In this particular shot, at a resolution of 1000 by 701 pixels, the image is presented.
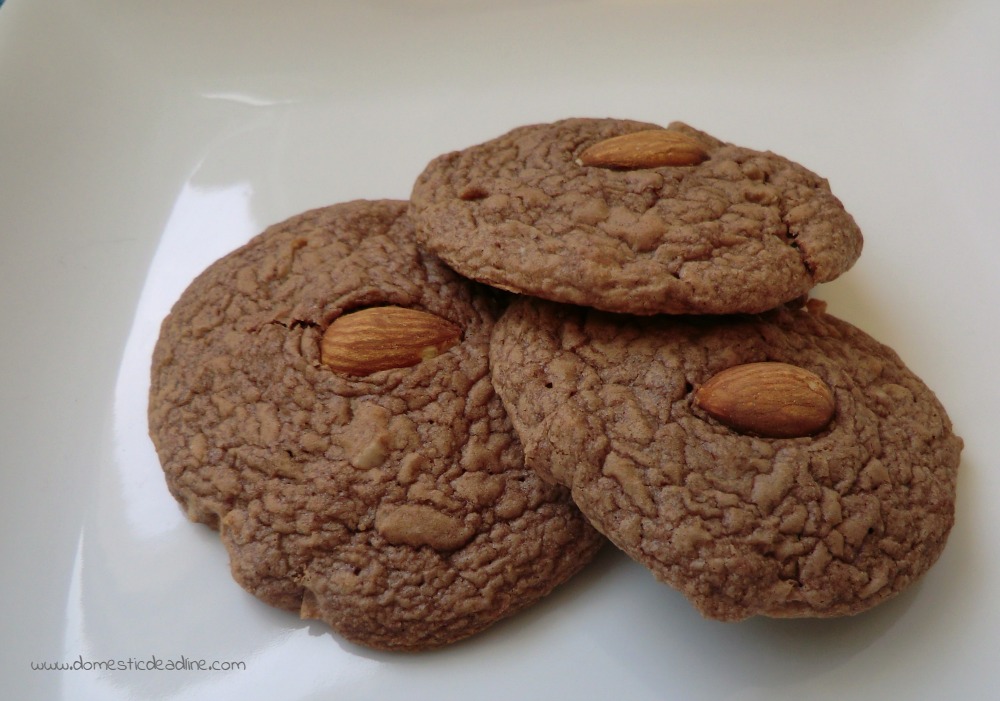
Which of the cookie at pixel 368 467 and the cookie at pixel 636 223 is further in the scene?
the cookie at pixel 368 467

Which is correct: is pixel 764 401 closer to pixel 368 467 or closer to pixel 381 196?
pixel 368 467

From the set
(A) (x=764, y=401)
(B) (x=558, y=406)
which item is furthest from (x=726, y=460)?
(B) (x=558, y=406)

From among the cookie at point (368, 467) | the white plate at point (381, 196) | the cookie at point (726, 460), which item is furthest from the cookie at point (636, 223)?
the white plate at point (381, 196)

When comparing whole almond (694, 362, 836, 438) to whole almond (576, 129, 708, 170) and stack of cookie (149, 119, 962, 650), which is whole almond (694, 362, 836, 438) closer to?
stack of cookie (149, 119, 962, 650)

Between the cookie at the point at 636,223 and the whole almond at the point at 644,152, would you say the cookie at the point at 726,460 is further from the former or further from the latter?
the whole almond at the point at 644,152

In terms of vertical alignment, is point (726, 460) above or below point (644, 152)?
below

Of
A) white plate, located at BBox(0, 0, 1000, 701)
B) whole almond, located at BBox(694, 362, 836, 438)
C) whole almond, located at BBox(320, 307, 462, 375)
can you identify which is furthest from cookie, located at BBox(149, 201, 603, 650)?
whole almond, located at BBox(694, 362, 836, 438)
